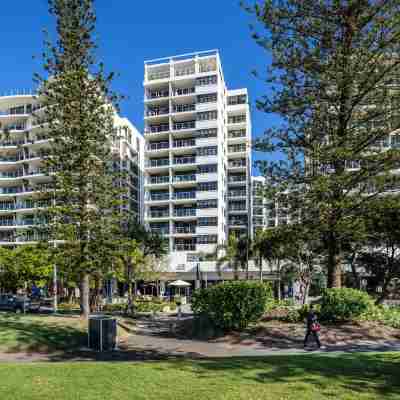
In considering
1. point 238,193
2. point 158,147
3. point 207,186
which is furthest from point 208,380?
point 238,193

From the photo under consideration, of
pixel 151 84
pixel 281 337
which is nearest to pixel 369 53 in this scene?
pixel 281 337

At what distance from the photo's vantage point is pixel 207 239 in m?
65.7

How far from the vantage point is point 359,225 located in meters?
20.4

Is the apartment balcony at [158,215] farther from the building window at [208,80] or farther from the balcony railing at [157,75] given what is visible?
the balcony railing at [157,75]

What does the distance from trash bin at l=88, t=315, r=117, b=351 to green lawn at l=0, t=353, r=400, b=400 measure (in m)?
5.37

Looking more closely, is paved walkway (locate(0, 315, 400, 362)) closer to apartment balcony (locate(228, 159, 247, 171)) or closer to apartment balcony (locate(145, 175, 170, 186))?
apartment balcony (locate(145, 175, 170, 186))

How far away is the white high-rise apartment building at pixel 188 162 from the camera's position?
66.8 m

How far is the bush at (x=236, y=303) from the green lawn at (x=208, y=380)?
7463 mm

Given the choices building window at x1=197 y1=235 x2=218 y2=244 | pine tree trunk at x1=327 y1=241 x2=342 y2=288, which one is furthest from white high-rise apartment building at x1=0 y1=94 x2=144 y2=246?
pine tree trunk at x1=327 y1=241 x2=342 y2=288

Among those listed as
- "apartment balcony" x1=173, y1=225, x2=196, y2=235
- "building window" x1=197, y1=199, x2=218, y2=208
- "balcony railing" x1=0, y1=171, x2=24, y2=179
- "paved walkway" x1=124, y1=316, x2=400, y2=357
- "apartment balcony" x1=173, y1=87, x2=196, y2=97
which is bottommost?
"paved walkway" x1=124, y1=316, x2=400, y2=357

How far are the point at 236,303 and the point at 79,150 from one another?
1220 centimetres

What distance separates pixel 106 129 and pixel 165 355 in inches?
564

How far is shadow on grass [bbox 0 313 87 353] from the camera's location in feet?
53.6

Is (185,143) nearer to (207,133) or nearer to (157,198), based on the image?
(207,133)
